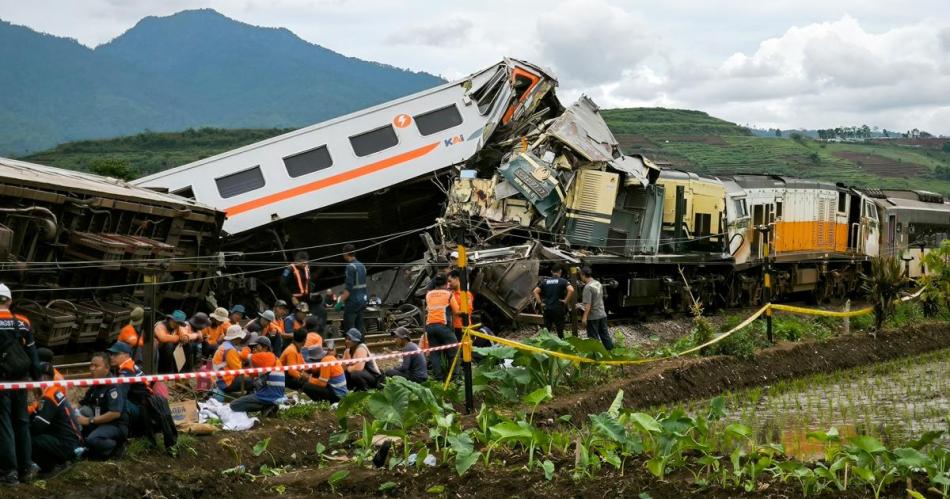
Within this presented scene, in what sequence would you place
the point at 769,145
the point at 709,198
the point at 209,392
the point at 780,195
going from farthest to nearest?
the point at 769,145 < the point at 780,195 < the point at 709,198 < the point at 209,392

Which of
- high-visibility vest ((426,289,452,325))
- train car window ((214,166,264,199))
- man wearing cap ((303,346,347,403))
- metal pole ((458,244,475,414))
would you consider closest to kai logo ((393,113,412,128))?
train car window ((214,166,264,199))

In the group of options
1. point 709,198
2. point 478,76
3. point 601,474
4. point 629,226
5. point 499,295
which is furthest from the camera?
→ point 709,198

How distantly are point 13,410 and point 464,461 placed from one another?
3.56m

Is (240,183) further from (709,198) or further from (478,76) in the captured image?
(709,198)

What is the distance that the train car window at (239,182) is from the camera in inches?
870

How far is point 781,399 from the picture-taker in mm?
14742

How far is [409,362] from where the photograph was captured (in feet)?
47.5

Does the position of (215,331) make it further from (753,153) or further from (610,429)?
(753,153)

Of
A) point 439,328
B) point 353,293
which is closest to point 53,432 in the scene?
point 439,328

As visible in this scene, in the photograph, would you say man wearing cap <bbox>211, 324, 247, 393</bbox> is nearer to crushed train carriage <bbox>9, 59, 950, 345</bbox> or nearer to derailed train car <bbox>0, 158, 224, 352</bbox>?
derailed train car <bbox>0, 158, 224, 352</bbox>

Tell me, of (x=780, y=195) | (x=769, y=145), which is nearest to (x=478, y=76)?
(x=780, y=195)

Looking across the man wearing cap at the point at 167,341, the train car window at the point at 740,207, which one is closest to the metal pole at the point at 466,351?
the man wearing cap at the point at 167,341

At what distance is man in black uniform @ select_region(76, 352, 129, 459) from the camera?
389 inches

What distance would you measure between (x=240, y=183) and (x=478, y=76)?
5.13m
